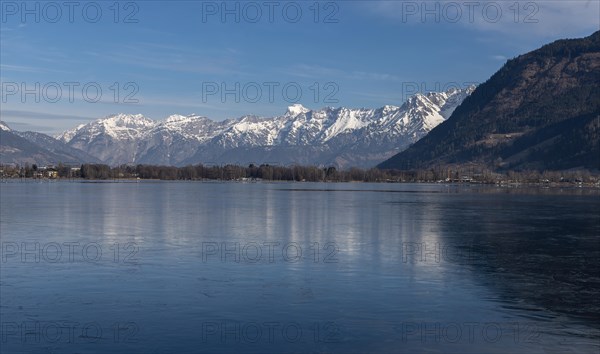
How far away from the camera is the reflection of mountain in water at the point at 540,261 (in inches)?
1188

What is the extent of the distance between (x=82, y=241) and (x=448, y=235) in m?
30.8

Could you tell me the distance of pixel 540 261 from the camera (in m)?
41.9

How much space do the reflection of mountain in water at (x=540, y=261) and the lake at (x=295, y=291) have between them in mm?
142

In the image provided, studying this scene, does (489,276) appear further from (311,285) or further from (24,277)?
(24,277)

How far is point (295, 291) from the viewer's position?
32094mm

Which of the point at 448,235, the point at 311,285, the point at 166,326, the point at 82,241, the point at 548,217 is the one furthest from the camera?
the point at 548,217

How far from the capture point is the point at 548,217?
3145 inches

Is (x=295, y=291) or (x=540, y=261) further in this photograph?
(x=540, y=261)

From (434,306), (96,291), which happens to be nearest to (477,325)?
(434,306)

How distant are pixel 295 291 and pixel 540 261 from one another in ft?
60.8

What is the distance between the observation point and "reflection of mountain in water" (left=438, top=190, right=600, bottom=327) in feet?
99.0

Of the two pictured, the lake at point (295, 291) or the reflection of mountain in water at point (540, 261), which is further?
the reflection of mountain in water at point (540, 261)

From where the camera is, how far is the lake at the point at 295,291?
2377 centimetres

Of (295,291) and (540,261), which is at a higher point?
(540,261)
